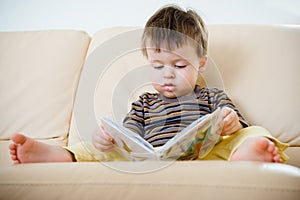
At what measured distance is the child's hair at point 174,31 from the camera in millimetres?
1291

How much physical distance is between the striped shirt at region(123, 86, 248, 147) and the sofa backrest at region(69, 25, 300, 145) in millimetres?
99

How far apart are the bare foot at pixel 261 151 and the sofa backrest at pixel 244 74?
1.47 feet

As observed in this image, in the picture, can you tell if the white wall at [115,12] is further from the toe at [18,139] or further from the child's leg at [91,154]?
the toe at [18,139]

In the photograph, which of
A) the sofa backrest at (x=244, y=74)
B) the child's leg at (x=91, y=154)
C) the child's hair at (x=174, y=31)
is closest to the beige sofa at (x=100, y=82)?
the sofa backrest at (x=244, y=74)

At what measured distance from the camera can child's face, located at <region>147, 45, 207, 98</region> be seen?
1.27 metres

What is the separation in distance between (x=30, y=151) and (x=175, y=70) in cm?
53

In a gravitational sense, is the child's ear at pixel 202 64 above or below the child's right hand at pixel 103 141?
above

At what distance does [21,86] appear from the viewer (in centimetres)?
162

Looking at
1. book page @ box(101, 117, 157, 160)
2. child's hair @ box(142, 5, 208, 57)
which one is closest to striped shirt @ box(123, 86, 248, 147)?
child's hair @ box(142, 5, 208, 57)

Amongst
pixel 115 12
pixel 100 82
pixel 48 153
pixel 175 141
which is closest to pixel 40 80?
pixel 100 82

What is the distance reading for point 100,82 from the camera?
1505mm

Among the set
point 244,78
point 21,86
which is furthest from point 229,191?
point 21,86

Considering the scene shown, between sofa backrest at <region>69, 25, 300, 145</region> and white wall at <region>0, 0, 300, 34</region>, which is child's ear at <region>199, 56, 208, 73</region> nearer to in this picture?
sofa backrest at <region>69, 25, 300, 145</region>

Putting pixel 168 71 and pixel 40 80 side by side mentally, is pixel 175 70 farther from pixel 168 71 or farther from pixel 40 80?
pixel 40 80
